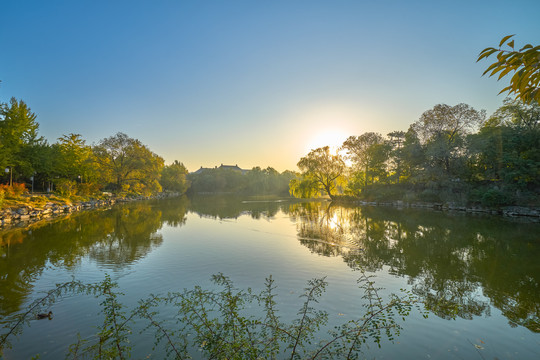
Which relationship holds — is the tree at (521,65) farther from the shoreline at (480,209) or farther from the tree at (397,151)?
the tree at (397,151)

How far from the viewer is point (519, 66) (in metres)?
2.00

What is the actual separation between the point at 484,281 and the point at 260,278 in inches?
286

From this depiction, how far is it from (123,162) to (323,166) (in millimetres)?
35916

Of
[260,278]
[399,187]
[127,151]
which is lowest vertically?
[260,278]

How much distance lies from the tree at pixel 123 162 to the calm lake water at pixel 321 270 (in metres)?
31.7

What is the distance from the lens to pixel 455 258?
11344 mm

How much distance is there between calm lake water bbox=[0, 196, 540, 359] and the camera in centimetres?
539

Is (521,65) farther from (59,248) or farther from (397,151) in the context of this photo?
(397,151)

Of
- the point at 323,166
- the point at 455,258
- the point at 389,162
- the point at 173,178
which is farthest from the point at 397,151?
the point at 173,178

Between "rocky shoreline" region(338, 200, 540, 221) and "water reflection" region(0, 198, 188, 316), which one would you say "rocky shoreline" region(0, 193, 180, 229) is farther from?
"rocky shoreline" region(338, 200, 540, 221)

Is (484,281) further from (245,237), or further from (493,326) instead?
(245,237)

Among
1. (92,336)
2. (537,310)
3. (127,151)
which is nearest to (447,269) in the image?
(537,310)

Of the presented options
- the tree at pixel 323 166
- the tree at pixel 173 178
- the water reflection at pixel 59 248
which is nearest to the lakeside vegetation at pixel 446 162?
the tree at pixel 323 166

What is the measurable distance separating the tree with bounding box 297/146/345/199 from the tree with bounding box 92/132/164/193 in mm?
28754
